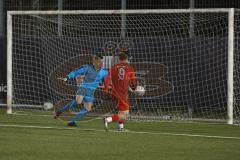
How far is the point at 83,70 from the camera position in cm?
2017

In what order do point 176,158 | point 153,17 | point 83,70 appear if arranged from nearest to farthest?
point 176,158
point 83,70
point 153,17

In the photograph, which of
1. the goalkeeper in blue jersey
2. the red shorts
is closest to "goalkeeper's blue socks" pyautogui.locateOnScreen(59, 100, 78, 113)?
the goalkeeper in blue jersey

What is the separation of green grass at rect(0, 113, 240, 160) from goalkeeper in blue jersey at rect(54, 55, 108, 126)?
1.22 feet

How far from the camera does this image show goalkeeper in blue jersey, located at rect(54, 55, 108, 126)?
1958 centimetres

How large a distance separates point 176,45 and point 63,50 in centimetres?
334

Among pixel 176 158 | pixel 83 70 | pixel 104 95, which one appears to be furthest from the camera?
pixel 104 95

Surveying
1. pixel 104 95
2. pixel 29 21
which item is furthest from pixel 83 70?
pixel 29 21

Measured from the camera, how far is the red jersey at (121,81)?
728 inches

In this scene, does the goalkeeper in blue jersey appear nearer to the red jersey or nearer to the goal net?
the goal net

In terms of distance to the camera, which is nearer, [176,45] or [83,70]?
[83,70]

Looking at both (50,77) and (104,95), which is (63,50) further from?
(104,95)

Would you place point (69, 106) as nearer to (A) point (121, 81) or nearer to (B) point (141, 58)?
(A) point (121, 81)

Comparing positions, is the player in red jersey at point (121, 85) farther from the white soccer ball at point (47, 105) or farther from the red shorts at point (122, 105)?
the white soccer ball at point (47, 105)

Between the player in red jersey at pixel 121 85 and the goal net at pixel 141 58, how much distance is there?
2.02 metres
